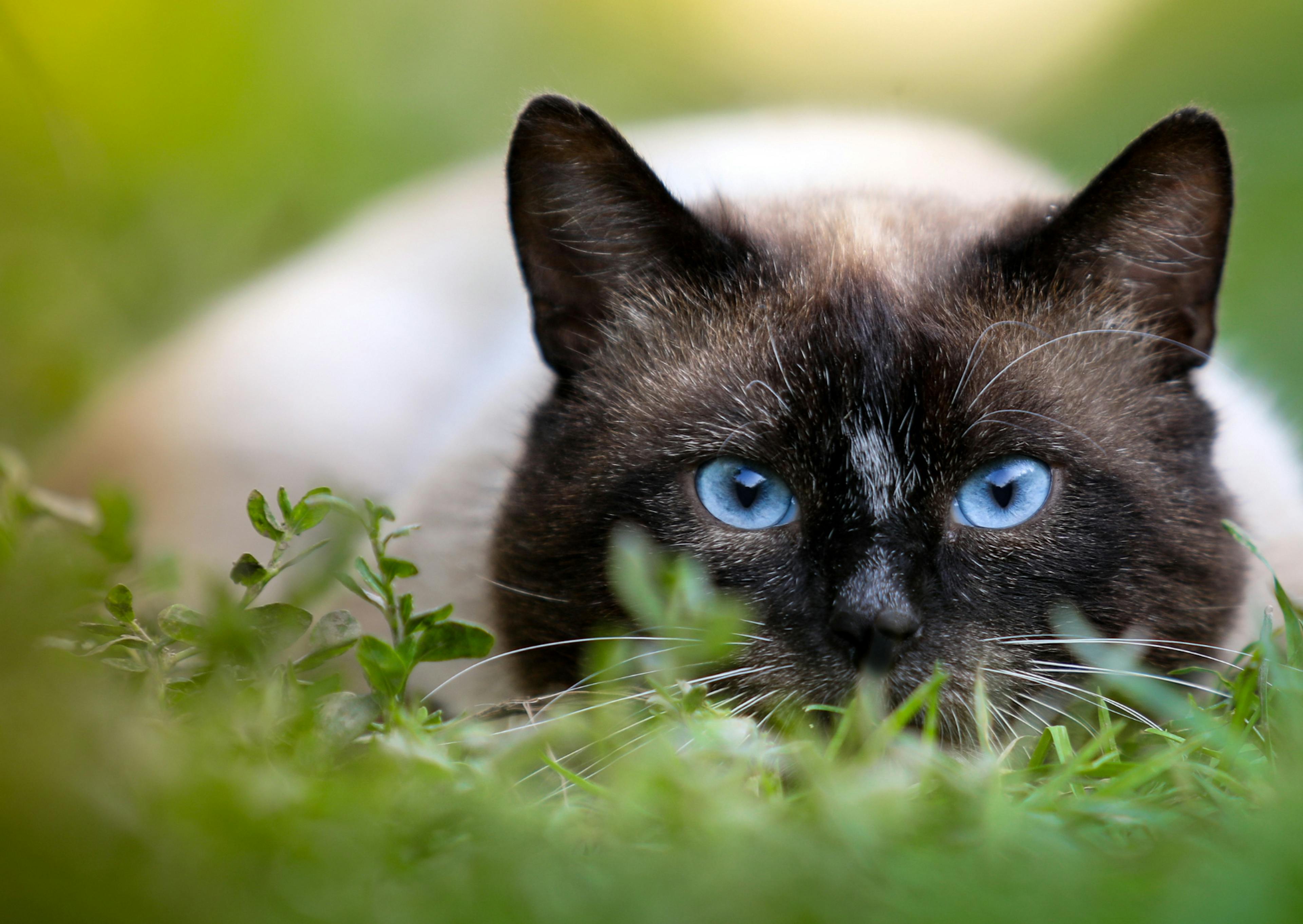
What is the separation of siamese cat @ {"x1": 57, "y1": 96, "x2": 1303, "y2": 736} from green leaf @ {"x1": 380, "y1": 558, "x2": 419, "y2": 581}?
1.39 ft

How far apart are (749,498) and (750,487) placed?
0.02 meters

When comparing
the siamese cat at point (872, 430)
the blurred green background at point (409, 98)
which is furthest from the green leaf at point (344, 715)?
the blurred green background at point (409, 98)

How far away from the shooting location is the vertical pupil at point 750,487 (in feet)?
5.73

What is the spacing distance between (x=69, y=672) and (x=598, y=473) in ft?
3.32

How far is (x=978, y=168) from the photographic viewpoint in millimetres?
3293

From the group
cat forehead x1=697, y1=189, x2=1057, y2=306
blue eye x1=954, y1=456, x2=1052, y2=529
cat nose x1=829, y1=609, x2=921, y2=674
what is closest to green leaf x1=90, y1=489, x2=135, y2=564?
cat nose x1=829, y1=609, x2=921, y2=674

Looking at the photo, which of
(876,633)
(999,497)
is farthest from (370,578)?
(999,497)

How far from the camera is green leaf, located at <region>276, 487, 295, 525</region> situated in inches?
56.7

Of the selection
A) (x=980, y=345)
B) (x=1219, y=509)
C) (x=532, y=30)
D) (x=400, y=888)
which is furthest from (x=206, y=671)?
(x=532, y=30)

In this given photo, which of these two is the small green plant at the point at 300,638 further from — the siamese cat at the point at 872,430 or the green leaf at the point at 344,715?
the siamese cat at the point at 872,430

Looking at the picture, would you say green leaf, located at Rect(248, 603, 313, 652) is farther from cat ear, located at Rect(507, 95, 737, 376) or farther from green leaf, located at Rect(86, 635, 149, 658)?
cat ear, located at Rect(507, 95, 737, 376)

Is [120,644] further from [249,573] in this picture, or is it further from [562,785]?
[562,785]

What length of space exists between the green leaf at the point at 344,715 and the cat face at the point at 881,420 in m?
0.56

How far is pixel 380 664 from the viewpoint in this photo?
138 centimetres
